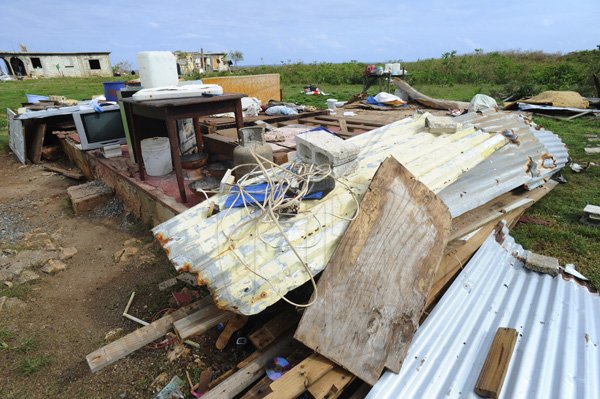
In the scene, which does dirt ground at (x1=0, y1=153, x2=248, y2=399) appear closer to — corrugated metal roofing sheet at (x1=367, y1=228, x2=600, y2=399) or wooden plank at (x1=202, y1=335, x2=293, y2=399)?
wooden plank at (x1=202, y1=335, x2=293, y2=399)

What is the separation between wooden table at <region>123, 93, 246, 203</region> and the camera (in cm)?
362

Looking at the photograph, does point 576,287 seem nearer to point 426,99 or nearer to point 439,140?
point 439,140

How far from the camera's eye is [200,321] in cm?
238

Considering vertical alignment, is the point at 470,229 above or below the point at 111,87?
below

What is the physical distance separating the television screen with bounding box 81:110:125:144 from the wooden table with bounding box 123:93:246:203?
1795mm

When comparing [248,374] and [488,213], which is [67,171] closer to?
[248,374]

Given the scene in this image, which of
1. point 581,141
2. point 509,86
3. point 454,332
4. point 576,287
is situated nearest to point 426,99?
point 581,141

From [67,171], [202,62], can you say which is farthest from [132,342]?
[202,62]

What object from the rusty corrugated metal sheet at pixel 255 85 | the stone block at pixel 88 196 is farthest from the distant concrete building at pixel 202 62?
the stone block at pixel 88 196

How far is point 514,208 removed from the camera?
3.73 meters

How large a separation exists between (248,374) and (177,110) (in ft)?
9.19

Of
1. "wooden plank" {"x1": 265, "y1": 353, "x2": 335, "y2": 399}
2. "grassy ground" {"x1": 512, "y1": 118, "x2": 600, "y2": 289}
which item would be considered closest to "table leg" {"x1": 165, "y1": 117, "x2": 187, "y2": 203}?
"wooden plank" {"x1": 265, "y1": 353, "x2": 335, "y2": 399}

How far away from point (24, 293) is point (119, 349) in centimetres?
195

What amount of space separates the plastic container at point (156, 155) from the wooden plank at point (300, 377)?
13.2ft
